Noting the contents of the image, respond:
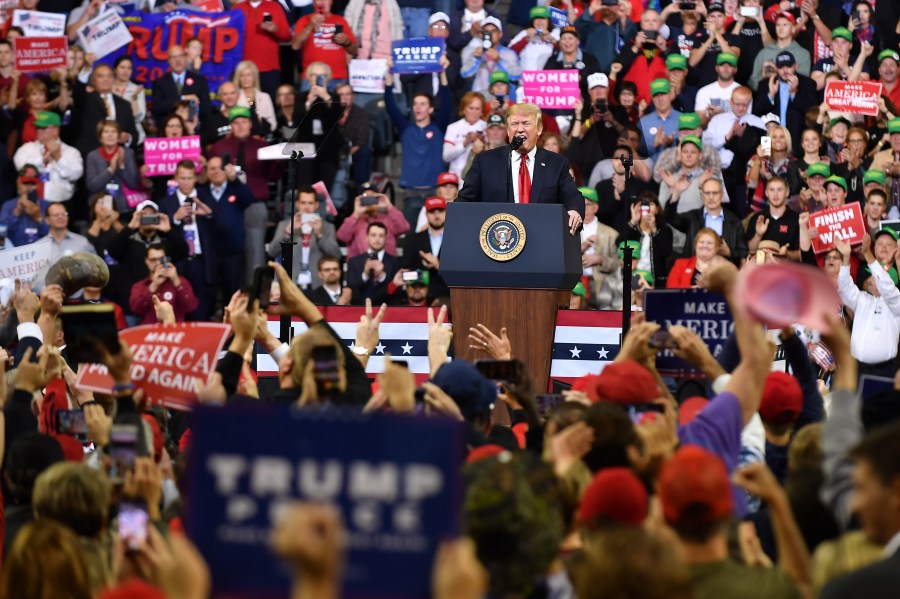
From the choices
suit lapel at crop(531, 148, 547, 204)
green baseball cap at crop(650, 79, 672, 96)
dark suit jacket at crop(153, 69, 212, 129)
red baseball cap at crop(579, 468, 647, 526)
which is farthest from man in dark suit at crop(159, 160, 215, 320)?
red baseball cap at crop(579, 468, 647, 526)

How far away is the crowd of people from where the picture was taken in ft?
11.9

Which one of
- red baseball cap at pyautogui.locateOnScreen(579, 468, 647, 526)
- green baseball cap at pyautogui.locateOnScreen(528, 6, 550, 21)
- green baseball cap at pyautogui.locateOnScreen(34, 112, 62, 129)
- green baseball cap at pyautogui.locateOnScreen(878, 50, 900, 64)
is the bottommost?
red baseball cap at pyautogui.locateOnScreen(579, 468, 647, 526)

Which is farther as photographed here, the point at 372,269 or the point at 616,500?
the point at 372,269

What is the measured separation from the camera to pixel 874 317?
38.4ft

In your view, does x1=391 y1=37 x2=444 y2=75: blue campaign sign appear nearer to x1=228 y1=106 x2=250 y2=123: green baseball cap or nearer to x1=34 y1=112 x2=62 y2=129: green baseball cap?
x1=228 y1=106 x2=250 y2=123: green baseball cap

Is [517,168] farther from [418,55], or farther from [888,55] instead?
[888,55]

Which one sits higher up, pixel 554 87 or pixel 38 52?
pixel 38 52

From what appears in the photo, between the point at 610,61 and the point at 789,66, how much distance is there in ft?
6.20

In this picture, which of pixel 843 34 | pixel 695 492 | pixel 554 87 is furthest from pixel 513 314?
pixel 843 34

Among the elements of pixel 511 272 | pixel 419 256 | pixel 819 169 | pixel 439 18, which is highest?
pixel 439 18

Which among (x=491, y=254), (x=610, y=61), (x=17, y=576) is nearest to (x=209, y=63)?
(x=610, y=61)

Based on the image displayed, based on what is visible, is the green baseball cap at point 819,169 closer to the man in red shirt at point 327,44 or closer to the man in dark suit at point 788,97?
the man in dark suit at point 788,97

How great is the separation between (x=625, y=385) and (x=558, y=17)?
A: 11.6 meters

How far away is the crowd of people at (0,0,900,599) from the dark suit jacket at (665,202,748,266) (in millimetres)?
28
